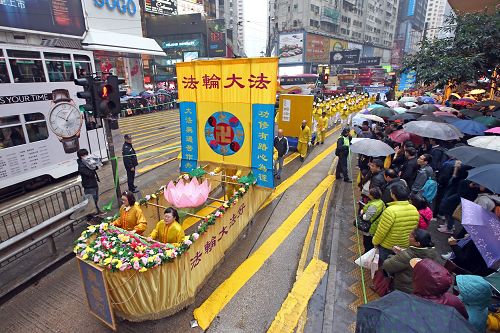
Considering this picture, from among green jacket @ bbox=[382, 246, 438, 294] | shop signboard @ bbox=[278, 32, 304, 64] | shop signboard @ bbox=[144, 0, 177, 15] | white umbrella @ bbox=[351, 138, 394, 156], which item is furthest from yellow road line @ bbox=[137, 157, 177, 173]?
shop signboard @ bbox=[278, 32, 304, 64]

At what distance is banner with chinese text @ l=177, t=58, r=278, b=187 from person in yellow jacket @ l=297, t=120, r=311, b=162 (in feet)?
17.5

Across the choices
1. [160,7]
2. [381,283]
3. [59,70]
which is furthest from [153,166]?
[160,7]

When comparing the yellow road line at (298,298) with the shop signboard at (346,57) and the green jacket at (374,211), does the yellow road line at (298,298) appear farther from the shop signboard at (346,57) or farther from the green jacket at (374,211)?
the shop signboard at (346,57)

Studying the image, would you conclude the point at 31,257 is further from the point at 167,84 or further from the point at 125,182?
the point at 167,84

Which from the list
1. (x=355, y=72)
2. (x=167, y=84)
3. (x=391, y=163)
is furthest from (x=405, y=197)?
(x=355, y=72)

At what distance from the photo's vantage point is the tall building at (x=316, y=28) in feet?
207

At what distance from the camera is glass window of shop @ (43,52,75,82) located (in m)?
9.89

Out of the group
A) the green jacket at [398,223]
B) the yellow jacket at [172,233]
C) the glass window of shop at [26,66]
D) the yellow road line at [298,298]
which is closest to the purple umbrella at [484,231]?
the green jacket at [398,223]

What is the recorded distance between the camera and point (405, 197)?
4.73 m

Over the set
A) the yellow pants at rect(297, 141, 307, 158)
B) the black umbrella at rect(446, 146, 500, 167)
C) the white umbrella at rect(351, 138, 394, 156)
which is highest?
the black umbrella at rect(446, 146, 500, 167)

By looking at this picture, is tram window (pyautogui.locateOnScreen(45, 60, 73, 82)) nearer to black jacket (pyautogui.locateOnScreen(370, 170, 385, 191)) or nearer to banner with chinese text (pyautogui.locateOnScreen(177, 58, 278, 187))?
banner with chinese text (pyautogui.locateOnScreen(177, 58, 278, 187))

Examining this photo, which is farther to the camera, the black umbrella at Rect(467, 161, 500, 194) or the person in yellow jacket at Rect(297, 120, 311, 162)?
the person in yellow jacket at Rect(297, 120, 311, 162)

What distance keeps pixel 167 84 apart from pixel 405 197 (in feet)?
168

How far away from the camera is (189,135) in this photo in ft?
28.8
